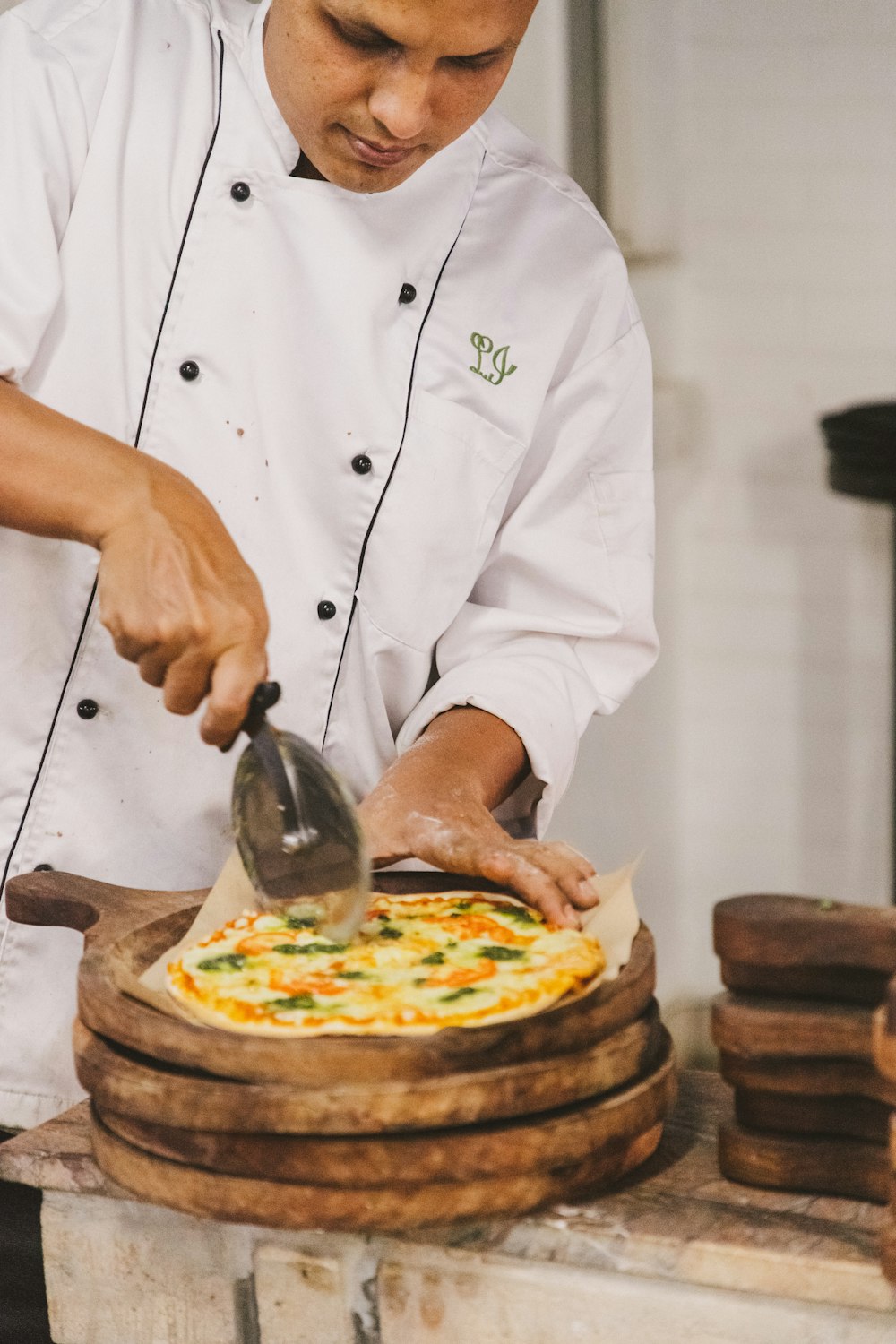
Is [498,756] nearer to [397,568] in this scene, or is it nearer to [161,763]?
[397,568]

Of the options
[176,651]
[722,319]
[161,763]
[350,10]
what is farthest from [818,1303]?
[722,319]

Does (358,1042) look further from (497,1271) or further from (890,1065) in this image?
(890,1065)

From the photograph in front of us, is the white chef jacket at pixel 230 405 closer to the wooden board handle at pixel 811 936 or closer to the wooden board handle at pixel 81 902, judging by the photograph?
the wooden board handle at pixel 81 902

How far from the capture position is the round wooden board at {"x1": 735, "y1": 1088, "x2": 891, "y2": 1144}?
125 cm

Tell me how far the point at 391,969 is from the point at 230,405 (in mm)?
700

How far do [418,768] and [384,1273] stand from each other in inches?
25.3

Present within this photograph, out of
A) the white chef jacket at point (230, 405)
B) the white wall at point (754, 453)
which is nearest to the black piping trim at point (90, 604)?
the white chef jacket at point (230, 405)

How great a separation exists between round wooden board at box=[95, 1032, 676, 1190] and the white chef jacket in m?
0.62

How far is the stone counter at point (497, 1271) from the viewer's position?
46.0 inches

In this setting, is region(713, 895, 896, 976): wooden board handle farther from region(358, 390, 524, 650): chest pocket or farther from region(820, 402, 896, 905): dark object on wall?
region(820, 402, 896, 905): dark object on wall

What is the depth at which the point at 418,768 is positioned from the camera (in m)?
1.79

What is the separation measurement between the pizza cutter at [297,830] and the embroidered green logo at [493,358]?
25.0 inches

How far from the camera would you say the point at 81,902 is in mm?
1651

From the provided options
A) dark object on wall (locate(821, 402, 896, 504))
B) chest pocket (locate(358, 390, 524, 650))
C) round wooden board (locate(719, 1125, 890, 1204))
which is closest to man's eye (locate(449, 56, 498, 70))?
chest pocket (locate(358, 390, 524, 650))
